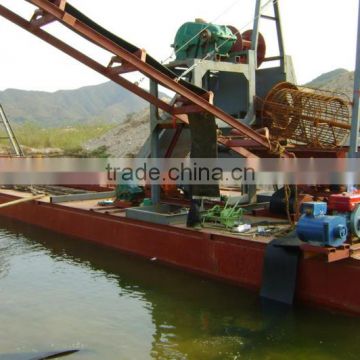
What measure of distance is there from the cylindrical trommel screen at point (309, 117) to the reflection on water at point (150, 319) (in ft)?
9.85

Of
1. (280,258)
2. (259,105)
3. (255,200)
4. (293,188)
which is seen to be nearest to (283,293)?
(280,258)

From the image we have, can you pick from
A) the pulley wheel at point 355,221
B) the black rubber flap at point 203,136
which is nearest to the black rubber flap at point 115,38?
the black rubber flap at point 203,136

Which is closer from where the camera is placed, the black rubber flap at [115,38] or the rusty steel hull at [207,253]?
the rusty steel hull at [207,253]

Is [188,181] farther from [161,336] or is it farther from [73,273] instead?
[161,336]

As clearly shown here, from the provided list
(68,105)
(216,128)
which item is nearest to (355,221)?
(216,128)

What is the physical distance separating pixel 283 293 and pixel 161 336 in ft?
5.06

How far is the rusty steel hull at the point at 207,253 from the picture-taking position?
584cm

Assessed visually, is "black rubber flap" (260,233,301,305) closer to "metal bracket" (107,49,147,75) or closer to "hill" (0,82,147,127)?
"metal bracket" (107,49,147,75)

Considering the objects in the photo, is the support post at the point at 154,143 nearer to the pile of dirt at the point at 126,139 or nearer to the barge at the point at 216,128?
the barge at the point at 216,128

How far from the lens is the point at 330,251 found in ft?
18.0

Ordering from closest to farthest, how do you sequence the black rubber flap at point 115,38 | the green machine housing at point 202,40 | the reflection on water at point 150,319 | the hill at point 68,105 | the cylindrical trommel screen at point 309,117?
the reflection on water at point 150,319 < the black rubber flap at point 115,38 < the cylindrical trommel screen at point 309,117 < the green machine housing at point 202,40 < the hill at point 68,105

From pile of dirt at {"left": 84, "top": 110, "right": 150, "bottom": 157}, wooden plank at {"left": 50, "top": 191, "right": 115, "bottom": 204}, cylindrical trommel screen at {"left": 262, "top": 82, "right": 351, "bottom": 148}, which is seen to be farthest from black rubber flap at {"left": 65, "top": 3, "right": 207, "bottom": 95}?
pile of dirt at {"left": 84, "top": 110, "right": 150, "bottom": 157}

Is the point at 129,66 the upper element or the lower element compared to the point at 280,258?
upper

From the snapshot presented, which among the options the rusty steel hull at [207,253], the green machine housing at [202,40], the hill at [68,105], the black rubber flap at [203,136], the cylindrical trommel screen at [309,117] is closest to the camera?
the rusty steel hull at [207,253]
